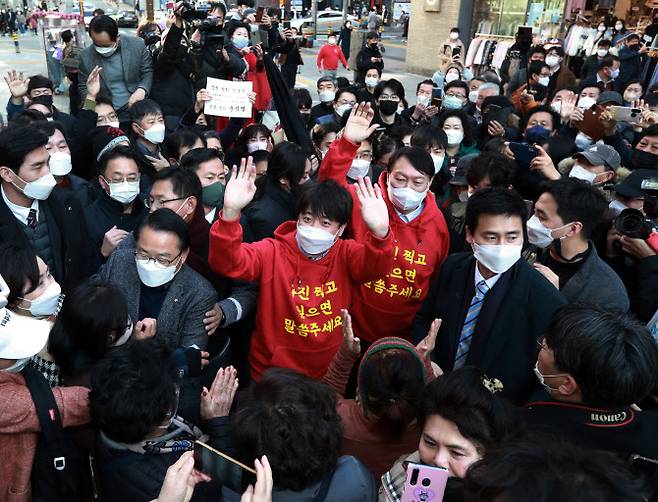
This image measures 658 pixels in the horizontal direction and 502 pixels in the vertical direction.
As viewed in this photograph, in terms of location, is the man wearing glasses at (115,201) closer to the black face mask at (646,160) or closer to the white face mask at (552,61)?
the black face mask at (646,160)

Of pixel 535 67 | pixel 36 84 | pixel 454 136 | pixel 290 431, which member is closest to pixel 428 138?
pixel 454 136

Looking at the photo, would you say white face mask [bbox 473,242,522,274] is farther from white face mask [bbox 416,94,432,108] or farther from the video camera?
white face mask [bbox 416,94,432,108]

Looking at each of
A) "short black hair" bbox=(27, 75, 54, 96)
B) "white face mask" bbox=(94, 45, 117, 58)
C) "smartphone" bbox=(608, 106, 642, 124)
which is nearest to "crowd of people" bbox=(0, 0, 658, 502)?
"smartphone" bbox=(608, 106, 642, 124)

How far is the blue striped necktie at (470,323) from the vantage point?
249 centimetres

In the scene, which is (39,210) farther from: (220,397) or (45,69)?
(45,69)

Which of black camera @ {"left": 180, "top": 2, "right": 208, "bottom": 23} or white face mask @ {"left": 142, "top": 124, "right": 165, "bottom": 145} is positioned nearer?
white face mask @ {"left": 142, "top": 124, "right": 165, "bottom": 145}

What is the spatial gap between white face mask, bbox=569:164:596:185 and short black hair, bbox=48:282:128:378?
3.06 m

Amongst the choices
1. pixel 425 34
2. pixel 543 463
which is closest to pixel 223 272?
pixel 543 463

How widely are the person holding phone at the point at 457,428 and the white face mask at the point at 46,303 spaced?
1492 mm

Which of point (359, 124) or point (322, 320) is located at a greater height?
point (359, 124)

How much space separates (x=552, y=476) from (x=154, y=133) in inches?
149

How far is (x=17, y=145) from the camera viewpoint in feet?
9.31

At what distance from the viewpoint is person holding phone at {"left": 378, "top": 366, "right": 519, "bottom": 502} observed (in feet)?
5.14

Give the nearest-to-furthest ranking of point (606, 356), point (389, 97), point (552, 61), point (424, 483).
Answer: point (424, 483) → point (606, 356) → point (389, 97) → point (552, 61)
